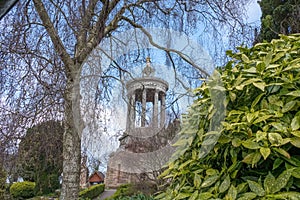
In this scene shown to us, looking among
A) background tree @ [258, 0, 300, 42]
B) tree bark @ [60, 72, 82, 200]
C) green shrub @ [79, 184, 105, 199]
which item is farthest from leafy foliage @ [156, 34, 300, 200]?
green shrub @ [79, 184, 105, 199]

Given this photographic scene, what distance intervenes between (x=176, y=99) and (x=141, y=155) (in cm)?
45

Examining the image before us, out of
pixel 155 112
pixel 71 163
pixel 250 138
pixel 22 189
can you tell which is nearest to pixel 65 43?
pixel 155 112

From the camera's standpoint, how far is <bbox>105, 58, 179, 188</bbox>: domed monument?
1812mm

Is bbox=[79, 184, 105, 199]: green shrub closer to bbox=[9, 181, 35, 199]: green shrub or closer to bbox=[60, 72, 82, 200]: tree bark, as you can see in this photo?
bbox=[9, 181, 35, 199]: green shrub

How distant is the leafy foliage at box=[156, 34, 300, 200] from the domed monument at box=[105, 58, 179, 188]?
65 centimetres

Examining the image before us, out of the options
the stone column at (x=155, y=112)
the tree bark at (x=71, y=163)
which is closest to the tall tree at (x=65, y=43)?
the tree bark at (x=71, y=163)

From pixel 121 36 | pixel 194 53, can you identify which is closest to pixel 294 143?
pixel 194 53

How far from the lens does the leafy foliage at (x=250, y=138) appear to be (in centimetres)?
87

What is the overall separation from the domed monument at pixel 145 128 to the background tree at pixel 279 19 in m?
1.60

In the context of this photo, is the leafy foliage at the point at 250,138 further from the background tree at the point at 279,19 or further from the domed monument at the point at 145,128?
the background tree at the point at 279,19

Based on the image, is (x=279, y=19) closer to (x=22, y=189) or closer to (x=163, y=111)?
(x=163, y=111)

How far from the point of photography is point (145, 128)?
185 centimetres

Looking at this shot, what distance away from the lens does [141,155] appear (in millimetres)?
1885

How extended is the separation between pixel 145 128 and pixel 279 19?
3267mm
